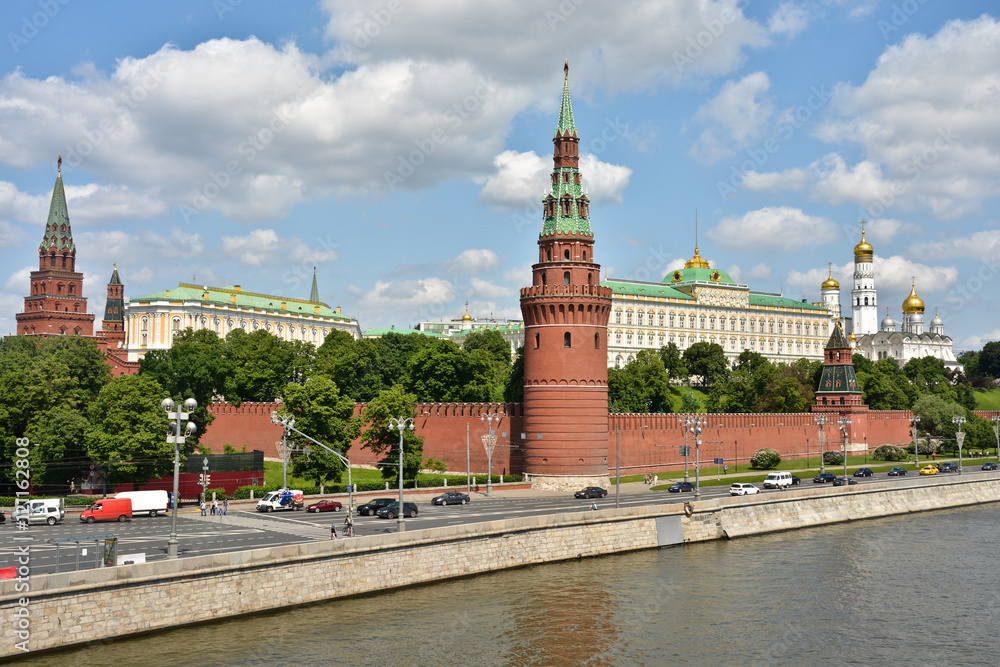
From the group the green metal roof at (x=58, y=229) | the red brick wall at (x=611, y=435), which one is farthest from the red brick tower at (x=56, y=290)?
the red brick wall at (x=611, y=435)

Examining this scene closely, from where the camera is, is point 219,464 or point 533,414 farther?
point 533,414

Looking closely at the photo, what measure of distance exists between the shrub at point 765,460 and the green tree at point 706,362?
54.7 metres

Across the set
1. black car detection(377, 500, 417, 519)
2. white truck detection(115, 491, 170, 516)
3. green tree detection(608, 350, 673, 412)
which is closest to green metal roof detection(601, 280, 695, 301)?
green tree detection(608, 350, 673, 412)

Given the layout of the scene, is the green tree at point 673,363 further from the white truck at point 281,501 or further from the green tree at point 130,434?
the white truck at point 281,501

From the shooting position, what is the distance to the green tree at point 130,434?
220 feet

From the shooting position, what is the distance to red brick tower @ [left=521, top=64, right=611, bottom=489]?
7506 centimetres

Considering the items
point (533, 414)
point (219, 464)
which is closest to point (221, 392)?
point (219, 464)

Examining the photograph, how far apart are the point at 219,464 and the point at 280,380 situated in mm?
32821

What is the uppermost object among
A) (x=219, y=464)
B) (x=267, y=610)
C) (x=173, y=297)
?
(x=173, y=297)

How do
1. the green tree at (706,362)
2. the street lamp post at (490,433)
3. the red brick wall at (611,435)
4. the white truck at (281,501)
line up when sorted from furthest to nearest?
the green tree at (706,362)
the red brick wall at (611,435)
the street lamp post at (490,433)
the white truck at (281,501)

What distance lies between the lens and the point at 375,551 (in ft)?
144

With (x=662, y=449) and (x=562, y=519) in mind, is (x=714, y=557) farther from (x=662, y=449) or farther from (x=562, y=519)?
(x=662, y=449)

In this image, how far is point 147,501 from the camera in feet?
190

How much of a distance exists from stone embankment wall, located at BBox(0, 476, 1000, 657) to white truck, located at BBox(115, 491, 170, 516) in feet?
68.1
